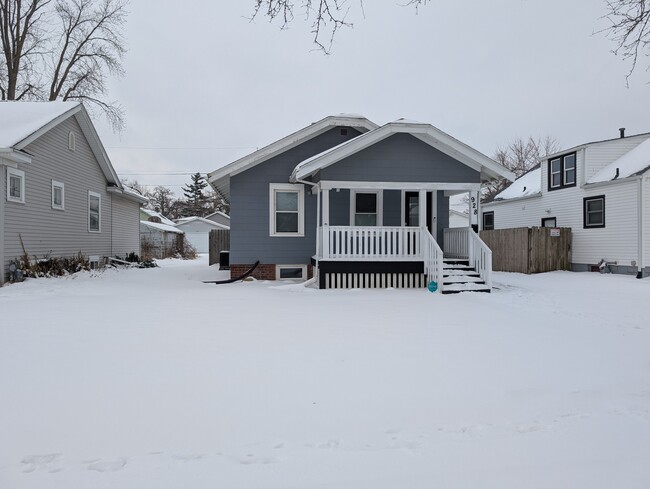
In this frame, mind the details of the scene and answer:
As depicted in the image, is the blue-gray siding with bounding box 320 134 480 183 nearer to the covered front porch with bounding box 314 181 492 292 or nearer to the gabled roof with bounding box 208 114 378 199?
the covered front porch with bounding box 314 181 492 292

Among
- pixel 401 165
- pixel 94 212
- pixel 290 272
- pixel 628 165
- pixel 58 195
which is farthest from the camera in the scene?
pixel 94 212

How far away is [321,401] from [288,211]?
9.44 meters

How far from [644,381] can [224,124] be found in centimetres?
3926

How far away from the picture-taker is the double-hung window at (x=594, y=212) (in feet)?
51.5

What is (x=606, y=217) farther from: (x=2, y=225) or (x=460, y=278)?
(x=2, y=225)

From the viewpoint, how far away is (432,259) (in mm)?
10258

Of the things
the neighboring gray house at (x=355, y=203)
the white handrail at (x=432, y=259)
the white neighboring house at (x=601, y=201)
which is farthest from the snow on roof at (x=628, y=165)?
the white handrail at (x=432, y=259)

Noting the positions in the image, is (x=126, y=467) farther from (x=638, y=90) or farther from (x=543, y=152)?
(x=543, y=152)

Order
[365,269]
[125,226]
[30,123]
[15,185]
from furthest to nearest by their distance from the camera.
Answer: [125,226]
[30,123]
[15,185]
[365,269]

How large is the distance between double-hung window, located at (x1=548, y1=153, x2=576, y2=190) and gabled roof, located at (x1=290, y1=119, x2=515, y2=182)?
8.12 meters

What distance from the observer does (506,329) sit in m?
5.89

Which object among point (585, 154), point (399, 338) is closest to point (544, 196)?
point (585, 154)

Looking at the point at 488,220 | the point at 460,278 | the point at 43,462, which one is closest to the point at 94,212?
the point at 460,278

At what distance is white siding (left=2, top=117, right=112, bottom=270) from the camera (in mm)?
11375
